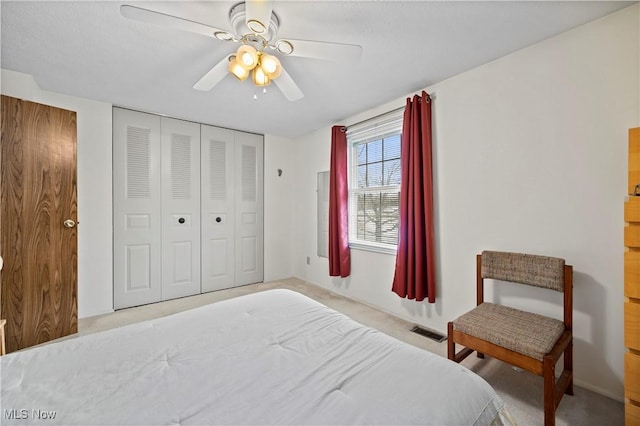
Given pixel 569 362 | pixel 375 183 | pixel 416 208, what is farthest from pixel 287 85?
pixel 569 362

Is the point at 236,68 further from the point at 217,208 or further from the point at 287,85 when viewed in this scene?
the point at 217,208

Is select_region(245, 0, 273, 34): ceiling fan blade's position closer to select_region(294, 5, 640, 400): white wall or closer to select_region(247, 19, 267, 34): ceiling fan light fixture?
select_region(247, 19, 267, 34): ceiling fan light fixture

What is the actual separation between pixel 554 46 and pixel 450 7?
90cm

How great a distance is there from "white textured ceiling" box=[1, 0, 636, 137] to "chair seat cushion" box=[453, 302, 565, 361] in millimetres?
1858

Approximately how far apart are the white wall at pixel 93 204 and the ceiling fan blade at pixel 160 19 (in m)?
2.22

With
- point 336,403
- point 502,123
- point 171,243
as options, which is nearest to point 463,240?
point 502,123

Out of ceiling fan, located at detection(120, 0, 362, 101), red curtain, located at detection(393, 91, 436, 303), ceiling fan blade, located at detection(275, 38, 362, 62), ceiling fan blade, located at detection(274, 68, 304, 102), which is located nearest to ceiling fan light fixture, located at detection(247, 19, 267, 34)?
ceiling fan, located at detection(120, 0, 362, 101)

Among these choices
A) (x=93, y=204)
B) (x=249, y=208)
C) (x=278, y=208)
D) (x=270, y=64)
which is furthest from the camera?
(x=278, y=208)

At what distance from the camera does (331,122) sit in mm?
3650

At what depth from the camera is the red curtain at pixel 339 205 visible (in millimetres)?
3434

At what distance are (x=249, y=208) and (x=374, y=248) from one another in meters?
1.97

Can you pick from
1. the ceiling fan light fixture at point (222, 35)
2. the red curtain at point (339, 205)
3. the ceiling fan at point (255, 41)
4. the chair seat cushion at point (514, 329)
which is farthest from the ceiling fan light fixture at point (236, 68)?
the chair seat cushion at point (514, 329)

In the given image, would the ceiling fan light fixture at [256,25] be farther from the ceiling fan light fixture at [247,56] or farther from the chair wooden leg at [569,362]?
the chair wooden leg at [569,362]

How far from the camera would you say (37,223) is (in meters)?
2.29
